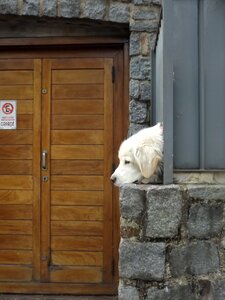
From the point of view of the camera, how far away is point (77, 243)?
515cm

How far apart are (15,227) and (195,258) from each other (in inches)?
114

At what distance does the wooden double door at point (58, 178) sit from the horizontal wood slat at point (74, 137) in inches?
0.4

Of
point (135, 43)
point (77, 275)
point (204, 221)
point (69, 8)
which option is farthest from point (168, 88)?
point (77, 275)

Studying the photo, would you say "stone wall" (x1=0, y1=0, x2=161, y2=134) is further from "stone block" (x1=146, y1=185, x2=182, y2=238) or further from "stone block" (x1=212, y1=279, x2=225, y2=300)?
"stone block" (x1=212, y1=279, x2=225, y2=300)

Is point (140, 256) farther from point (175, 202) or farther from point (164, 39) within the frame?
point (164, 39)

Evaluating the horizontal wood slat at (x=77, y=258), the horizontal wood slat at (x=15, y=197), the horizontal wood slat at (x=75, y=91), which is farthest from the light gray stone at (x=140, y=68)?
the horizontal wood slat at (x=77, y=258)

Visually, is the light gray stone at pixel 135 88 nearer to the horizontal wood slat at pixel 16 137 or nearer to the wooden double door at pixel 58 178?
the wooden double door at pixel 58 178

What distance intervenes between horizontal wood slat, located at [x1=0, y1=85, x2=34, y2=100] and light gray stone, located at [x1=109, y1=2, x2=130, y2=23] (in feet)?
4.09

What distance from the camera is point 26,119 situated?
5.21 metres

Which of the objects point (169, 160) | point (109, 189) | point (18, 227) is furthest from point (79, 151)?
point (169, 160)

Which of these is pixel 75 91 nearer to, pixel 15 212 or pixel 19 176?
pixel 19 176

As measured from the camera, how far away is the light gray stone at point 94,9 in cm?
476

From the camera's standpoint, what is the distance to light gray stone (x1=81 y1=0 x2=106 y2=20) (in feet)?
15.6

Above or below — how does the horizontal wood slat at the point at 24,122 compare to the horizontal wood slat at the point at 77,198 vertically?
above
